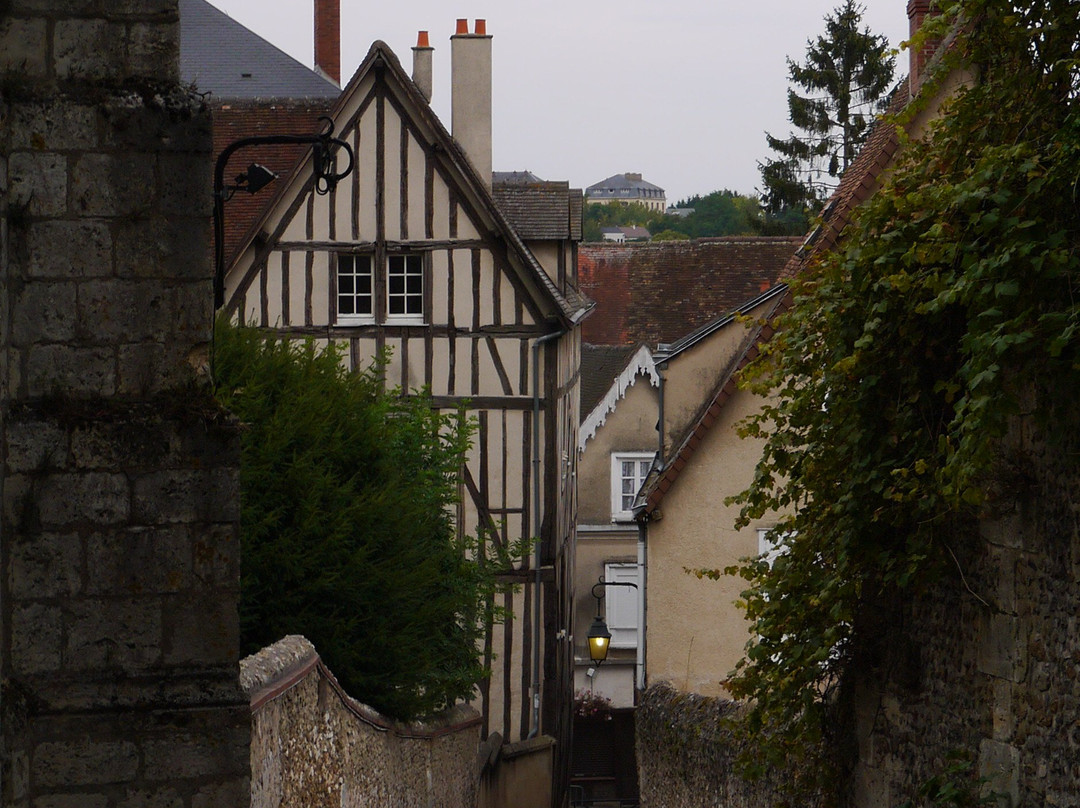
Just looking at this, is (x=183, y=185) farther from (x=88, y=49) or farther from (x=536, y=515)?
(x=536, y=515)

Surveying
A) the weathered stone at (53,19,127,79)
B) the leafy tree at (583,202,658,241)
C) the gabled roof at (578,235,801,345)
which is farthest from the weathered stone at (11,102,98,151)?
the leafy tree at (583,202,658,241)

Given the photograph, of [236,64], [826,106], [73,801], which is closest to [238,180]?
[73,801]

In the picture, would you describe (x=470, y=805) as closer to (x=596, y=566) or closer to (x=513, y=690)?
(x=513, y=690)

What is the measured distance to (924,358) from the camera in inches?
216

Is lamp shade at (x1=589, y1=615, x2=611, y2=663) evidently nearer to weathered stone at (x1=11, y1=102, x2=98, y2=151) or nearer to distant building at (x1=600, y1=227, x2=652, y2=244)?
weathered stone at (x1=11, y1=102, x2=98, y2=151)

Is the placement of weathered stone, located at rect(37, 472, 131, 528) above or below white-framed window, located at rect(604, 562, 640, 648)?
above

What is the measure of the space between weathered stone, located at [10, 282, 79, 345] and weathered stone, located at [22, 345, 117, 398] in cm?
5

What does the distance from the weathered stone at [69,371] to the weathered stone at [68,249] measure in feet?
0.84

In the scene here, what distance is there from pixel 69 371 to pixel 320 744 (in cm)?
312

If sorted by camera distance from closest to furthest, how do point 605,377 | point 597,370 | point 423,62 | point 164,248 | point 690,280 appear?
point 164,248
point 423,62
point 690,280
point 605,377
point 597,370

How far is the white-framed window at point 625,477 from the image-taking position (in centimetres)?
2389

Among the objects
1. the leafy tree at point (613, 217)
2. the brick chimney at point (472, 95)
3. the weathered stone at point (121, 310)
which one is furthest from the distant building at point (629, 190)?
the weathered stone at point (121, 310)

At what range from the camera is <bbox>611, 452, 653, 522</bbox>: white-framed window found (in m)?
23.9

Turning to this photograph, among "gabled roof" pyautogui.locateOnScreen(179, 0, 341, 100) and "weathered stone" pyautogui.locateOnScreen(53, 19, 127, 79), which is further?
"gabled roof" pyautogui.locateOnScreen(179, 0, 341, 100)
